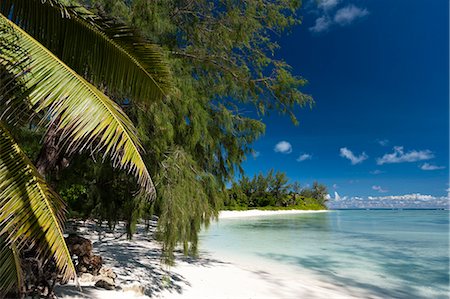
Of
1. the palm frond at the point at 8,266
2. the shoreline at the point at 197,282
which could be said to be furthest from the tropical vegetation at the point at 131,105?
the shoreline at the point at 197,282

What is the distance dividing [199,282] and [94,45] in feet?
13.3

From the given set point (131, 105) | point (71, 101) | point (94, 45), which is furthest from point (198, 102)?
point (71, 101)

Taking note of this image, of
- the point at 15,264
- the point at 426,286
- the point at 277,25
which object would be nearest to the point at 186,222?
the point at 15,264

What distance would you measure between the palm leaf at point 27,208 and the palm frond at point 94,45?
105cm

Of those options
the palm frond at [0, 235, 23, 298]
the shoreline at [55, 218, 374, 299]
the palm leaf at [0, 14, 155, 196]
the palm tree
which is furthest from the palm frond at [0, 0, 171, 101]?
the shoreline at [55, 218, 374, 299]

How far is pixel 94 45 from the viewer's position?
295 cm

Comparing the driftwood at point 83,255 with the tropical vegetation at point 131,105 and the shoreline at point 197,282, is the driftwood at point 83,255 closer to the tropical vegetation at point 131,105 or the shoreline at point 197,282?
the shoreline at point 197,282

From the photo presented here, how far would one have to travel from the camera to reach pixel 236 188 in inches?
234

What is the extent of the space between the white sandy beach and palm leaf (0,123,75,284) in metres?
2.12

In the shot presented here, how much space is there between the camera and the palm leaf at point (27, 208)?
1.98m

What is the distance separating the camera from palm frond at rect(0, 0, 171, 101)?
2.83 m

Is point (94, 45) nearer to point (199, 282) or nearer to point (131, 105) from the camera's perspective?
point (131, 105)

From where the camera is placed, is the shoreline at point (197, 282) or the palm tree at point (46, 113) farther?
the shoreline at point (197, 282)

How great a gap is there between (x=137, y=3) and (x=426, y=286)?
804cm
